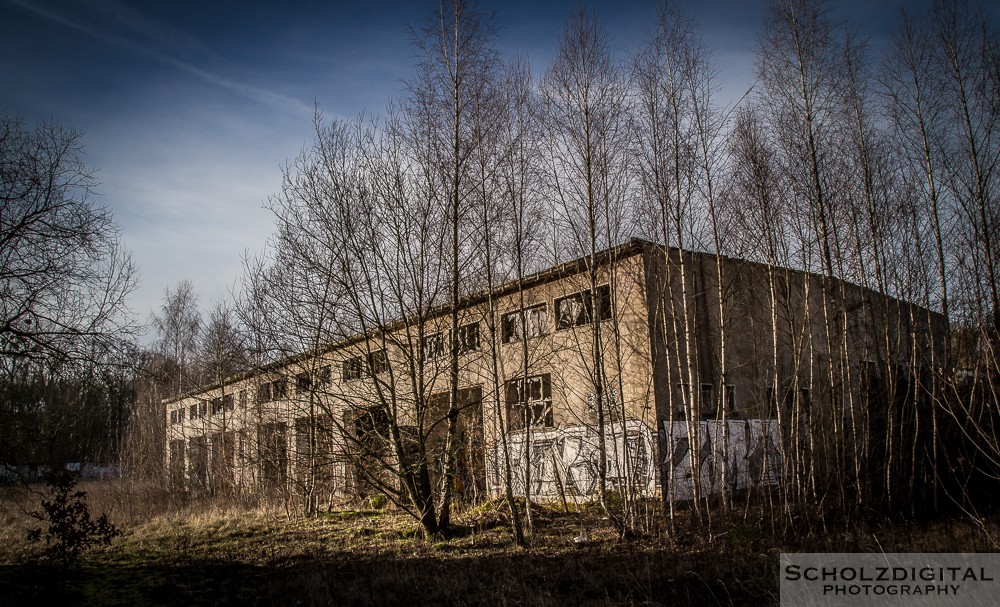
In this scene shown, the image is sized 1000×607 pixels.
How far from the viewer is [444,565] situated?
8852 mm

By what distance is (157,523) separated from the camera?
643 inches

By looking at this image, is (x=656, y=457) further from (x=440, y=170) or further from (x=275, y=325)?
(x=275, y=325)

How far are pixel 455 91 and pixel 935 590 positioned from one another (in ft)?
33.9

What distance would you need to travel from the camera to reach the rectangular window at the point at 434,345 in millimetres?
11328

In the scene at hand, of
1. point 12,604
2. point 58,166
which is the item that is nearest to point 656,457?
point 12,604

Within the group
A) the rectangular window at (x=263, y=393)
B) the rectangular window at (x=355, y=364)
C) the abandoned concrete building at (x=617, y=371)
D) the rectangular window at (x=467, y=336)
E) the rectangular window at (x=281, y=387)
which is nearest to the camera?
the rectangular window at (x=355, y=364)

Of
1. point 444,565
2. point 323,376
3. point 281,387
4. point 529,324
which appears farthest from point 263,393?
point 444,565

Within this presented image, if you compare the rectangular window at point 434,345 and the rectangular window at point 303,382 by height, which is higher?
the rectangular window at point 434,345

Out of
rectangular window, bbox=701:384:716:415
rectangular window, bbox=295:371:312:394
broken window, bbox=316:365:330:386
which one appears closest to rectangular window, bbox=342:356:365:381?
broken window, bbox=316:365:330:386

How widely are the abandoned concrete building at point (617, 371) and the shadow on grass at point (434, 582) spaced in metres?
2.11

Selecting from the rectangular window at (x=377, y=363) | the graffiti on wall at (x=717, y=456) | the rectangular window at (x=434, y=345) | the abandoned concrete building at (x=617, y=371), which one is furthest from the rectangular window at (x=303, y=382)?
the graffiti on wall at (x=717, y=456)

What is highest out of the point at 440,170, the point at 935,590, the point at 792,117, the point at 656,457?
the point at 792,117

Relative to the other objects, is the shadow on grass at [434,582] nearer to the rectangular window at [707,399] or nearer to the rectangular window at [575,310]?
the rectangular window at [575,310]

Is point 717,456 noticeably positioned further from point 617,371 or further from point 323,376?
point 323,376
